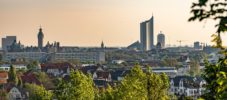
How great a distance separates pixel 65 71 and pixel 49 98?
462 ft

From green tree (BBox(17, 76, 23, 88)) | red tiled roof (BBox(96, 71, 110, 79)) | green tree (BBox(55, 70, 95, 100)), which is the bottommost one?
green tree (BBox(17, 76, 23, 88))

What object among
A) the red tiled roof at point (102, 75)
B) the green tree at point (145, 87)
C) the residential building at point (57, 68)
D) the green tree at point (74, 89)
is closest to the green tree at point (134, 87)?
the green tree at point (145, 87)

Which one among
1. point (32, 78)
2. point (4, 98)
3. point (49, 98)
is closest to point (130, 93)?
point (49, 98)

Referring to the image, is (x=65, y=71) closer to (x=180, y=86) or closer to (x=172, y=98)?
(x=180, y=86)

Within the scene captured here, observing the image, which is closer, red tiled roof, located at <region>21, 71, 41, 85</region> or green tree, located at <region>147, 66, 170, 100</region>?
green tree, located at <region>147, 66, 170, 100</region>

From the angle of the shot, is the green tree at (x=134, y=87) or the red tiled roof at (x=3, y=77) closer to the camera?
the green tree at (x=134, y=87)

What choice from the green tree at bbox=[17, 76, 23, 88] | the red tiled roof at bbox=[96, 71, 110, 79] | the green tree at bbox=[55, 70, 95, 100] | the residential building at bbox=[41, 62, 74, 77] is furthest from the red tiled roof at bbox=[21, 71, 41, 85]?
Result: the green tree at bbox=[55, 70, 95, 100]

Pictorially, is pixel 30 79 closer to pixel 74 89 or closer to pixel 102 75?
pixel 102 75

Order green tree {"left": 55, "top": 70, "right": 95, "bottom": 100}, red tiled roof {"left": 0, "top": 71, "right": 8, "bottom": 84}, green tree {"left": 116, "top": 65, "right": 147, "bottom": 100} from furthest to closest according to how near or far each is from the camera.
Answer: red tiled roof {"left": 0, "top": 71, "right": 8, "bottom": 84}
green tree {"left": 55, "top": 70, "right": 95, "bottom": 100}
green tree {"left": 116, "top": 65, "right": 147, "bottom": 100}

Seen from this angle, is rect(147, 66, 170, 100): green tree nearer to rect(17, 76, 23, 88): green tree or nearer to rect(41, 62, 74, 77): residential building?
rect(17, 76, 23, 88): green tree

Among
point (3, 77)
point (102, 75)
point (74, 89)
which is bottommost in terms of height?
point (102, 75)

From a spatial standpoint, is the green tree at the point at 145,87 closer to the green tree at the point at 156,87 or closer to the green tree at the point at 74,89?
the green tree at the point at 156,87

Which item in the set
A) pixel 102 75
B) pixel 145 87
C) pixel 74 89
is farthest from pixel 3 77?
pixel 145 87

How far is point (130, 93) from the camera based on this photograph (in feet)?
119
